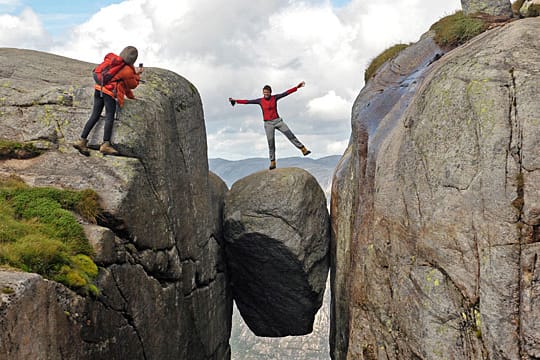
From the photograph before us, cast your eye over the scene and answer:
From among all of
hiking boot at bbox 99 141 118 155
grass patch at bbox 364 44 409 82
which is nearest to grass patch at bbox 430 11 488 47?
grass patch at bbox 364 44 409 82

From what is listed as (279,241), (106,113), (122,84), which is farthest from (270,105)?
(106,113)

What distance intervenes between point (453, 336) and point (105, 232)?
9.89 metres

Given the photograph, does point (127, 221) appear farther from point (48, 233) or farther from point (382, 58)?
point (382, 58)

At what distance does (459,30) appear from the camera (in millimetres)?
19484

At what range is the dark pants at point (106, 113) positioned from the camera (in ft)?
51.6

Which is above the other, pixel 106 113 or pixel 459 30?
pixel 459 30

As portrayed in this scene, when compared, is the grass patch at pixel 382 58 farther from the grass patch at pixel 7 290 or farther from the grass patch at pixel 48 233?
the grass patch at pixel 7 290

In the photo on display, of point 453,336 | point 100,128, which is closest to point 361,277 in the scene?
point 453,336

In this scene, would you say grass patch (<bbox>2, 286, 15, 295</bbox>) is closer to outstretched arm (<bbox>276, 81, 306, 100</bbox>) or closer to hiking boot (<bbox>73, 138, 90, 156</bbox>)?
hiking boot (<bbox>73, 138, 90, 156</bbox>)

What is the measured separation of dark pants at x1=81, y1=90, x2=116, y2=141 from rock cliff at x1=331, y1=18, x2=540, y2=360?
936cm

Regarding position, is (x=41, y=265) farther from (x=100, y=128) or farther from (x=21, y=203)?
(x=100, y=128)

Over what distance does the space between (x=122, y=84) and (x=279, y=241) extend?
34.2 feet

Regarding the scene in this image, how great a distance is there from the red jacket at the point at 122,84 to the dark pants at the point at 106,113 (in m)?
0.21

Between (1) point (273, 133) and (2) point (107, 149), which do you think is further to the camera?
(1) point (273, 133)
